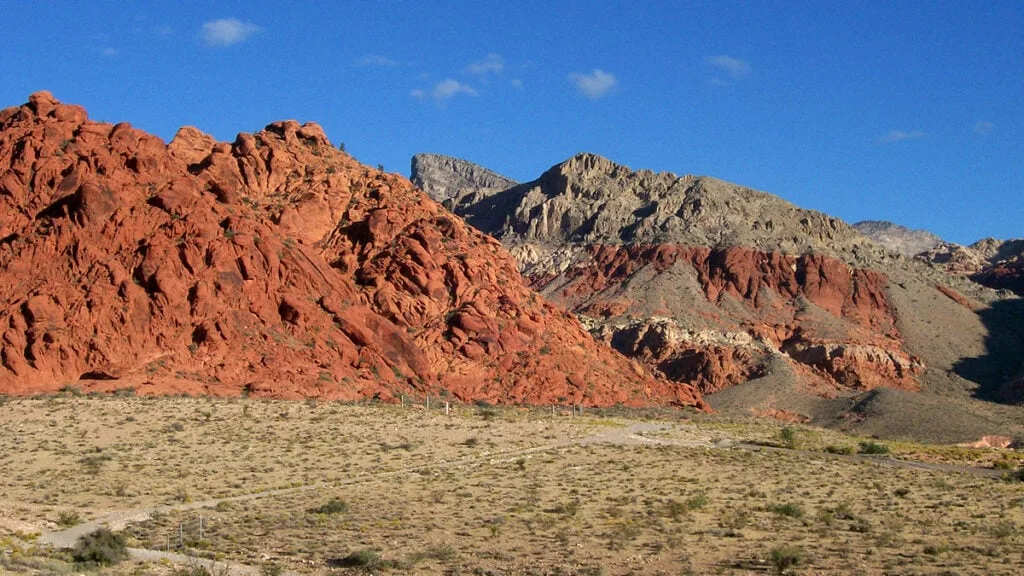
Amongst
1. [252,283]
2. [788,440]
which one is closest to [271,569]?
[788,440]

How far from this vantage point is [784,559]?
26.7m

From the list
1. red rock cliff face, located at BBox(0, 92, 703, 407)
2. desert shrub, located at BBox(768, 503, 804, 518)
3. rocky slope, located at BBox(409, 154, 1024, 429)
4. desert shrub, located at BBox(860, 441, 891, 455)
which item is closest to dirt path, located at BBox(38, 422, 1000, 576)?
desert shrub, located at BBox(860, 441, 891, 455)

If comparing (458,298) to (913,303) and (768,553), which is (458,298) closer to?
(768,553)

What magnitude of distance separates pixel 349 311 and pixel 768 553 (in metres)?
43.2

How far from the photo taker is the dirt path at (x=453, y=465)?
1066 inches

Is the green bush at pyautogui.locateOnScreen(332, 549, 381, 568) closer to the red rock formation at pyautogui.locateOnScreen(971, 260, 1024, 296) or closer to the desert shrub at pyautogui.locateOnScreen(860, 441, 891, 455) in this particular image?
the desert shrub at pyautogui.locateOnScreen(860, 441, 891, 455)

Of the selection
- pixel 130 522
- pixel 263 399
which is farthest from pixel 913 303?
pixel 130 522

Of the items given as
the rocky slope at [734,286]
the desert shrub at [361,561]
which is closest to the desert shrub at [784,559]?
the desert shrub at [361,561]

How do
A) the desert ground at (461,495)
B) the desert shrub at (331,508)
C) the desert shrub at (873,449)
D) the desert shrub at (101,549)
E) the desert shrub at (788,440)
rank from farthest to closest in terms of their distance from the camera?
the desert shrub at (788,440) < the desert shrub at (873,449) < the desert shrub at (331,508) < the desert ground at (461,495) < the desert shrub at (101,549)

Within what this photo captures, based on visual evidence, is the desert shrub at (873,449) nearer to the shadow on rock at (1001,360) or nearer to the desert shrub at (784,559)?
→ the desert shrub at (784,559)

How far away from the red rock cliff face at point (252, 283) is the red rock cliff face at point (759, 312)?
31.8m

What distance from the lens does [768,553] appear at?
28422 millimetres

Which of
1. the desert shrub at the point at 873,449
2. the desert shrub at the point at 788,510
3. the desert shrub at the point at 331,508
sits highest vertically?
the desert shrub at the point at 873,449

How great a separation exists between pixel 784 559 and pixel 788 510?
7.68 m
